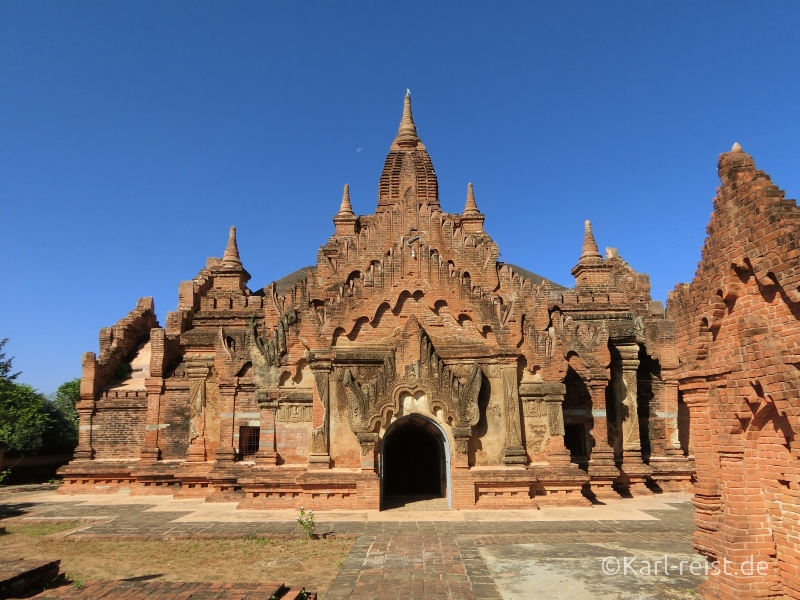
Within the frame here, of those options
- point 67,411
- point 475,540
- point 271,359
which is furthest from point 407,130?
point 67,411

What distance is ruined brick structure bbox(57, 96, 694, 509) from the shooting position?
17.3 metres

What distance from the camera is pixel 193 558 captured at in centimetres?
1241

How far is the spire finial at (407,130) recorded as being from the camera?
2939cm

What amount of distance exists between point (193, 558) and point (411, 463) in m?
9.60

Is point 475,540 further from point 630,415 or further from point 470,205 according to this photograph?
point 470,205

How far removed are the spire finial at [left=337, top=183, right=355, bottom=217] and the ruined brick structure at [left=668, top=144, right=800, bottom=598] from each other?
20.8m

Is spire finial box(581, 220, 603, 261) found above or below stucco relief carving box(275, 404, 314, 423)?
above

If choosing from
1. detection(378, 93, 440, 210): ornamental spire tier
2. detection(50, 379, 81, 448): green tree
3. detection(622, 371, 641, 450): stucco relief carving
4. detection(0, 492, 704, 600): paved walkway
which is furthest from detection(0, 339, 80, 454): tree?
detection(622, 371, 641, 450): stucco relief carving

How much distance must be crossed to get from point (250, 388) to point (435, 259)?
8.99 meters

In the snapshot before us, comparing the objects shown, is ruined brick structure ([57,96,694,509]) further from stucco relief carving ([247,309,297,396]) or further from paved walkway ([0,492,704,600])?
paved walkway ([0,492,704,600])

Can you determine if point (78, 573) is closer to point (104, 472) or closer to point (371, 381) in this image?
point (371, 381)

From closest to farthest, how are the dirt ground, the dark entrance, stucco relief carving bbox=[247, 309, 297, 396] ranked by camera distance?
1. the dirt ground
2. stucco relief carving bbox=[247, 309, 297, 396]
3. the dark entrance

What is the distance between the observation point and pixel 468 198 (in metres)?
28.3

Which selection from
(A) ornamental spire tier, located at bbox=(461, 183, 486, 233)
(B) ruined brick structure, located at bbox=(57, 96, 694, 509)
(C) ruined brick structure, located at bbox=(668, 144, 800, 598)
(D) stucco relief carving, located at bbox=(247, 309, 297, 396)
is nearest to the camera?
(C) ruined brick structure, located at bbox=(668, 144, 800, 598)
